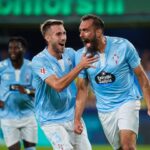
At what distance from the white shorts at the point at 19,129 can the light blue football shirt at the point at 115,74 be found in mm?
2889

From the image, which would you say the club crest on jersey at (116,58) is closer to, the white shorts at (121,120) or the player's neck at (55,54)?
the white shorts at (121,120)

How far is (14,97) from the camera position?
11.3 metres

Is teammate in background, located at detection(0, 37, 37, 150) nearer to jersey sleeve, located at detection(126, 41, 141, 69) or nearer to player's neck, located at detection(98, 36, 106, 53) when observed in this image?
player's neck, located at detection(98, 36, 106, 53)

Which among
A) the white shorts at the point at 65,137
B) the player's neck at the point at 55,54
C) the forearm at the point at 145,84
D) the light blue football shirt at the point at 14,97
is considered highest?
the player's neck at the point at 55,54

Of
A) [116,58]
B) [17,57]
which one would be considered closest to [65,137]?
[116,58]

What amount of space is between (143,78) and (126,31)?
12349 mm

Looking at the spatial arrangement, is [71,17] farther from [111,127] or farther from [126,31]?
[111,127]

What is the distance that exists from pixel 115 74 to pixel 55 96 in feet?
2.55

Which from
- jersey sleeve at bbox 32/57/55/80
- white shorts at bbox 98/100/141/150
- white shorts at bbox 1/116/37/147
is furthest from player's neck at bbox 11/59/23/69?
white shorts at bbox 98/100/141/150

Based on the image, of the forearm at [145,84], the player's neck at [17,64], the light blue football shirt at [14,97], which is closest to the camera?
the forearm at [145,84]

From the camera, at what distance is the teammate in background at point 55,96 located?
28.3 feet

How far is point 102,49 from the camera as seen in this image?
28.5 feet

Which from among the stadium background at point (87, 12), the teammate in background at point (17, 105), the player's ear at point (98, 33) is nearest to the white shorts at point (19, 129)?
the teammate in background at point (17, 105)

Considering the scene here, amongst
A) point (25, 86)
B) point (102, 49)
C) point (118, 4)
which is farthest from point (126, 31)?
point (102, 49)
